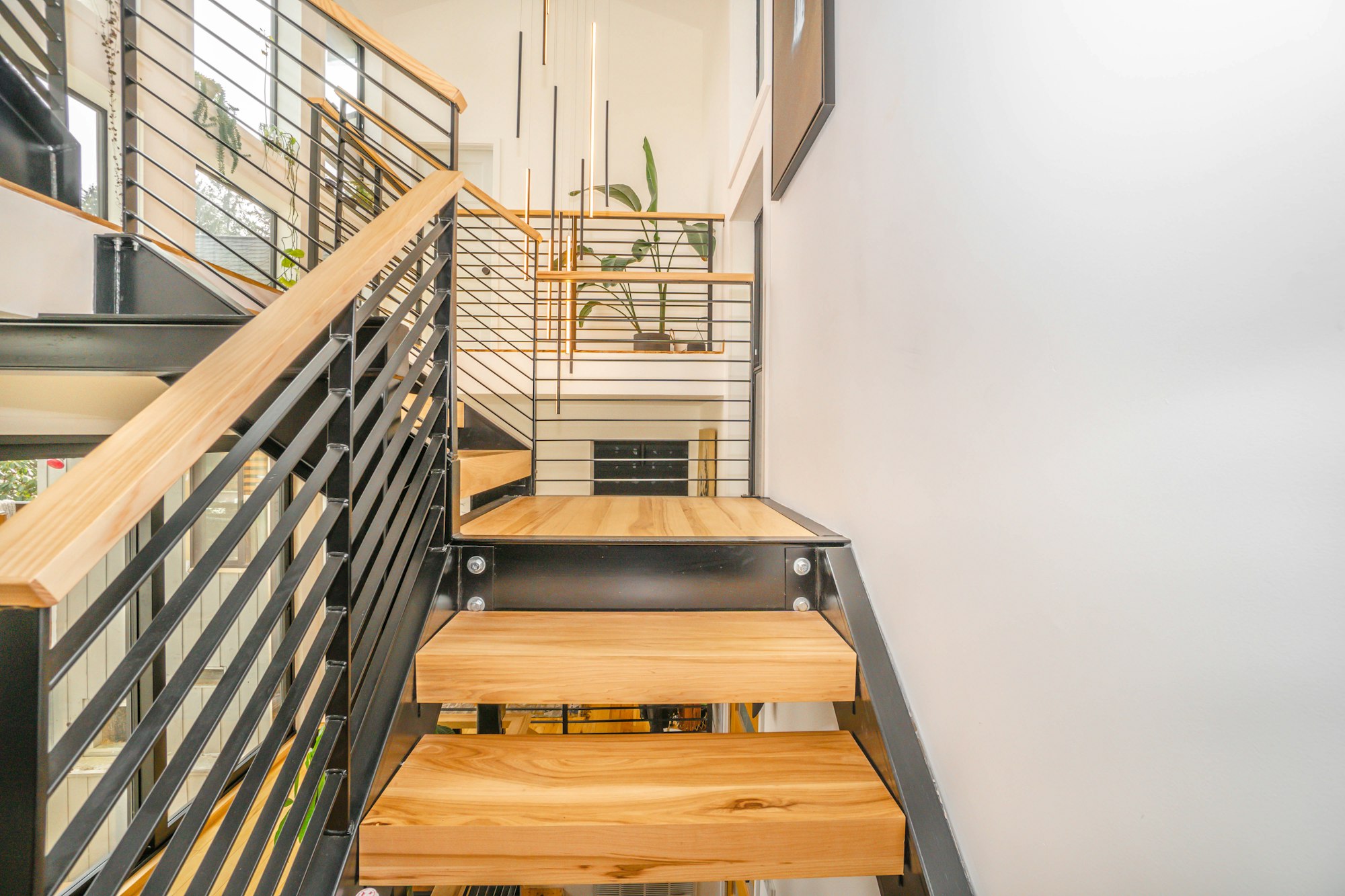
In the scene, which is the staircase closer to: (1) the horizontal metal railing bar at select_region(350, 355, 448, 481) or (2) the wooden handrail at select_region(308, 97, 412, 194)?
(1) the horizontal metal railing bar at select_region(350, 355, 448, 481)

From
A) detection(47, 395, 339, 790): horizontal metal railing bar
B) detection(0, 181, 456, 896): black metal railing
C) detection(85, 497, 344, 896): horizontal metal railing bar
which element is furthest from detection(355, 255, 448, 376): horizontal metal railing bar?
detection(85, 497, 344, 896): horizontal metal railing bar

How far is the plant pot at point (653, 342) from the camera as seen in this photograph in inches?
183

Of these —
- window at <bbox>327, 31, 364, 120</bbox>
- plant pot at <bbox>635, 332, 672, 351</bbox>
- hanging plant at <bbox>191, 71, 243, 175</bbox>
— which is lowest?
plant pot at <bbox>635, 332, 672, 351</bbox>

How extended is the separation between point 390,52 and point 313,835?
1598 millimetres

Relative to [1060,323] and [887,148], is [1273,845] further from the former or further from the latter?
[887,148]

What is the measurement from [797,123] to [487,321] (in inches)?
169

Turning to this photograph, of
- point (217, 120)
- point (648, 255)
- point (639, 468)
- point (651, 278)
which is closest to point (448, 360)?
point (651, 278)

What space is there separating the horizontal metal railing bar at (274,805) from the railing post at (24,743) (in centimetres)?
19

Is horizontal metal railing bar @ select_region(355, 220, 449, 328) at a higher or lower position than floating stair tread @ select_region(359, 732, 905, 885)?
higher

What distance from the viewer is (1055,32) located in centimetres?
81

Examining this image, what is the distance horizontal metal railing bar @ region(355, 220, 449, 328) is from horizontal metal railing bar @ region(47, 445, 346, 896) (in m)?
0.38

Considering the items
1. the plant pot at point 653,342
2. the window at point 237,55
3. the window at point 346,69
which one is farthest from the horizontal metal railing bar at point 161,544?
the window at point 346,69

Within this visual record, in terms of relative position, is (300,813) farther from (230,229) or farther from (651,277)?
(230,229)

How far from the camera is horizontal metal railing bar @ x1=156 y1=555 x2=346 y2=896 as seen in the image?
67 cm
